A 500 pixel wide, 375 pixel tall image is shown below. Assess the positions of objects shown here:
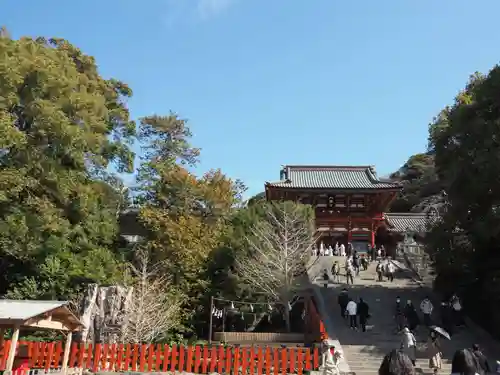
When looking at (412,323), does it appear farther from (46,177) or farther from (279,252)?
(46,177)

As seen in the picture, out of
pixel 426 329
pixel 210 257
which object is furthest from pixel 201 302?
pixel 426 329

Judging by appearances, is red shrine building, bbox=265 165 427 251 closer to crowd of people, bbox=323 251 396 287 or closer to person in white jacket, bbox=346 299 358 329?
crowd of people, bbox=323 251 396 287

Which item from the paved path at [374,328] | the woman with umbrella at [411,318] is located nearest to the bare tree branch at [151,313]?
the paved path at [374,328]

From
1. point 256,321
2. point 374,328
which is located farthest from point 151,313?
point 374,328

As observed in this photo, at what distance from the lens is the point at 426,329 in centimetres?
1569

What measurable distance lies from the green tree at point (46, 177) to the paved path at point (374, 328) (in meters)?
9.90

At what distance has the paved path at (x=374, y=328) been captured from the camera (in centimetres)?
1306

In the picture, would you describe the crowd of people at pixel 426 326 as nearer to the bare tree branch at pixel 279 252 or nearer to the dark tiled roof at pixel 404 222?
the bare tree branch at pixel 279 252

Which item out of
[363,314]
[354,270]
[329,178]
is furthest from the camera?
[329,178]

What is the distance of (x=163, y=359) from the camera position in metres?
13.1

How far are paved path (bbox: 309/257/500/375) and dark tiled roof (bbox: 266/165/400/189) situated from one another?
8799mm

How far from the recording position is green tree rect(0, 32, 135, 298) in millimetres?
17266

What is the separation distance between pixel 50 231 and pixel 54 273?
5.81 ft

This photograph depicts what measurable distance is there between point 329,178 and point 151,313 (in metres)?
23.0
